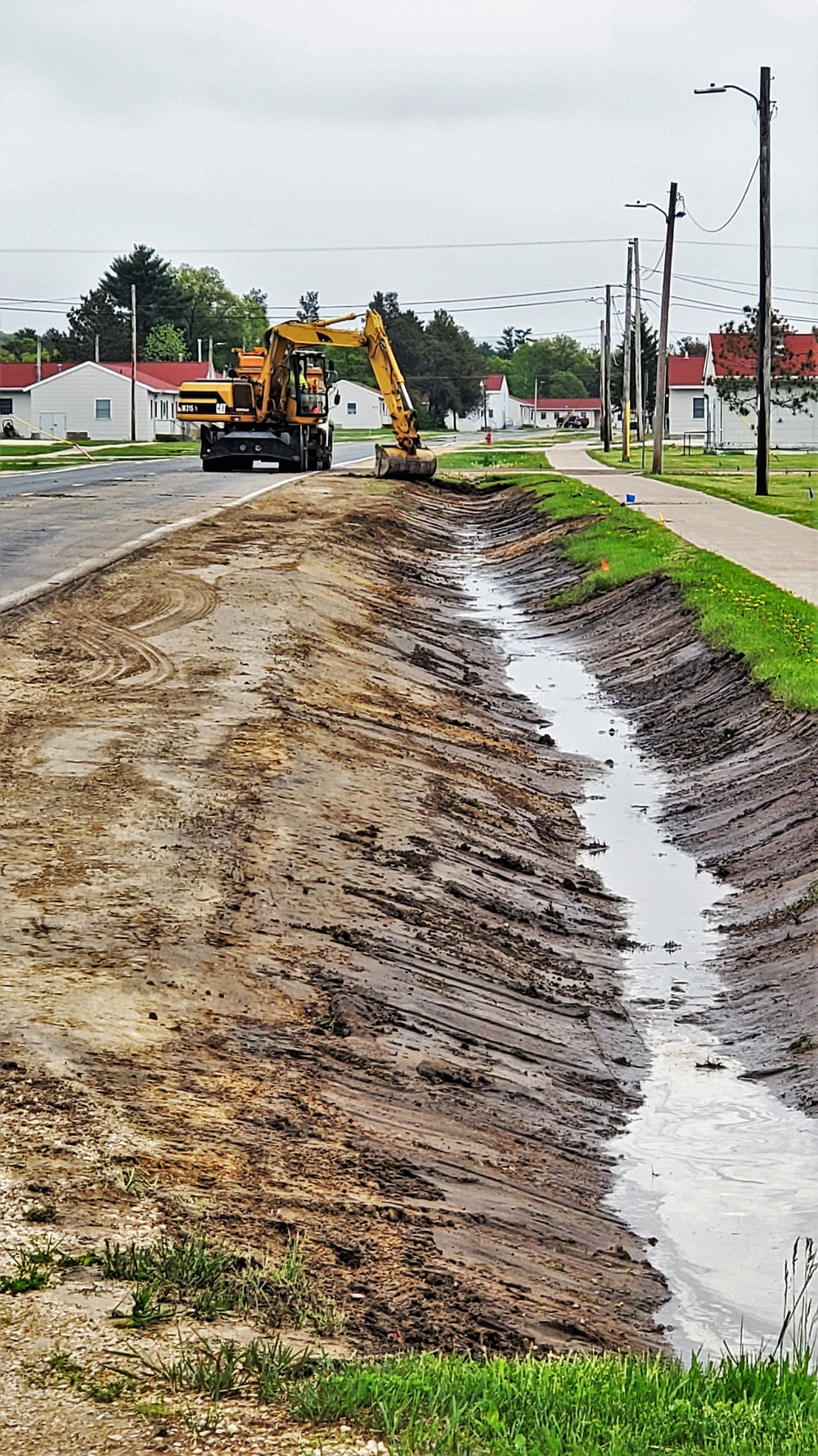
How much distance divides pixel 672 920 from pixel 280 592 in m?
8.59

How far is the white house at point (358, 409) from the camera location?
140 m

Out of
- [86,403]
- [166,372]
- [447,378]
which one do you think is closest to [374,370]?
[86,403]

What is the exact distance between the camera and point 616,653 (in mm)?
20562

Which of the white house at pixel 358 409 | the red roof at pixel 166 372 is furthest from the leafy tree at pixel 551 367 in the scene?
the red roof at pixel 166 372

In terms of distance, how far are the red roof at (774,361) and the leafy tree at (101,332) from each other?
68.6 meters

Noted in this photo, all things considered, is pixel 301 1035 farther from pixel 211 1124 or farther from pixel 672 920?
pixel 672 920

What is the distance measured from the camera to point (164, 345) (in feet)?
440

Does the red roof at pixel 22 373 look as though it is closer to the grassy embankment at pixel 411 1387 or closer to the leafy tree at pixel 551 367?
the leafy tree at pixel 551 367

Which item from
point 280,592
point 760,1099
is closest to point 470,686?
point 280,592

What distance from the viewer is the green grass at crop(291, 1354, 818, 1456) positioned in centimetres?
349

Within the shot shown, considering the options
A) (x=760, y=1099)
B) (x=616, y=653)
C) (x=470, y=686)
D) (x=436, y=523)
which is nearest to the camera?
(x=760, y=1099)

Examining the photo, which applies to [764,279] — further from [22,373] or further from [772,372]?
[22,373]

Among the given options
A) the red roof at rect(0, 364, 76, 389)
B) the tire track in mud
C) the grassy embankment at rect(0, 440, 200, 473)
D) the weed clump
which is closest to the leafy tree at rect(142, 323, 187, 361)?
the red roof at rect(0, 364, 76, 389)

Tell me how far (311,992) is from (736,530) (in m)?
21.6
